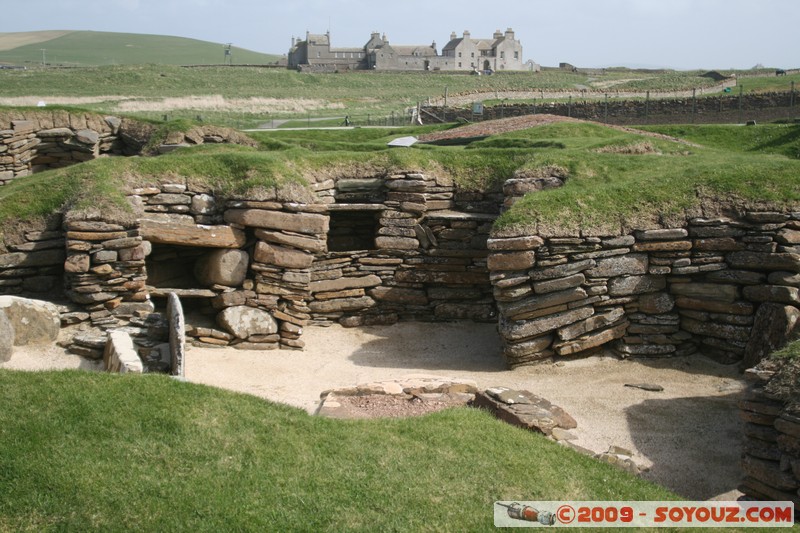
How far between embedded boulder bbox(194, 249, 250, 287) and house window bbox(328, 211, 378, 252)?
289 centimetres

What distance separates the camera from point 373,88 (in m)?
80.1

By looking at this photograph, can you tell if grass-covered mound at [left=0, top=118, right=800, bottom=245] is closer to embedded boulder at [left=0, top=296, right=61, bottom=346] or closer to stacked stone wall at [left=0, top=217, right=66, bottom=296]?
stacked stone wall at [left=0, top=217, right=66, bottom=296]

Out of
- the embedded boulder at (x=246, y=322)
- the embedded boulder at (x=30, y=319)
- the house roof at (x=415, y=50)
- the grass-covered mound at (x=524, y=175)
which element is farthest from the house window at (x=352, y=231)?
the house roof at (x=415, y=50)

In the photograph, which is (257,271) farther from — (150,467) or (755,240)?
(755,240)

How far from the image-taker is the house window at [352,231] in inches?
688

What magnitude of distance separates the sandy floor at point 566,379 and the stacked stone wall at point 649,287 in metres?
0.42

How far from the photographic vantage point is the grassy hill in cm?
13475

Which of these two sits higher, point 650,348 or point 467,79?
point 467,79

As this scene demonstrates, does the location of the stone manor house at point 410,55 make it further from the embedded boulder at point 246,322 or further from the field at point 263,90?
the embedded boulder at point 246,322

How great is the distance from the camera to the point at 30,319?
495 inches

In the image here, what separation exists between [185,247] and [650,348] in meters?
8.96

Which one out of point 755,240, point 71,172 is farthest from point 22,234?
point 755,240

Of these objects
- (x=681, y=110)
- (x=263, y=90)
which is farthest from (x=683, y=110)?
(x=263, y=90)

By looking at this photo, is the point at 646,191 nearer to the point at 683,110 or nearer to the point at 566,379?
the point at 566,379
